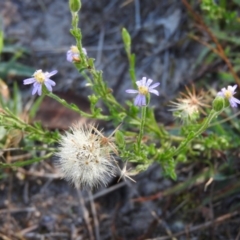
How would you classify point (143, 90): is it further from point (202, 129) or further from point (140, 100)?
point (202, 129)

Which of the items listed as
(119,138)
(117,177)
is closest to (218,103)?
(119,138)

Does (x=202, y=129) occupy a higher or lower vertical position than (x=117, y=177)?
lower

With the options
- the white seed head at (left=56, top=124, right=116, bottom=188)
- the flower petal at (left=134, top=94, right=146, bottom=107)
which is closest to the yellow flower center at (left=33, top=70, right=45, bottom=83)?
the white seed head at (left=56, top=124, right=116, bottom=188)

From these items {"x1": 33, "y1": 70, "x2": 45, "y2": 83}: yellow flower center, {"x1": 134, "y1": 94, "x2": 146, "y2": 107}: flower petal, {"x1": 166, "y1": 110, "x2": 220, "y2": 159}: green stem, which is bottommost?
{"x1": 166, "y1": 110, "x2": 220, "y2": 159}: green stem

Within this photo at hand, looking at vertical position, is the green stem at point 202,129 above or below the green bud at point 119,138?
below

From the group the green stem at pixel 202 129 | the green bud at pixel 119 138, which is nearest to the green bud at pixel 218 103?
the green stem at pixel 202 129

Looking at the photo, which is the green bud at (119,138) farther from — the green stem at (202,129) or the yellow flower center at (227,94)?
the yellow flower center at (227,94)

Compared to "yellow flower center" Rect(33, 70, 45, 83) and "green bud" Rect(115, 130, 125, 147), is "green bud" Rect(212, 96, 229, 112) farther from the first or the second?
"yellow flower center" Rect(33, 70, 45, 83)

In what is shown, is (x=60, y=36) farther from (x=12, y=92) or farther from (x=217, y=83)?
(x=217, y=83)

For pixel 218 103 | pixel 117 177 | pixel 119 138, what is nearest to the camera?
pixel 218 103

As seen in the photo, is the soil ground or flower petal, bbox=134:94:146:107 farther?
the soil ground

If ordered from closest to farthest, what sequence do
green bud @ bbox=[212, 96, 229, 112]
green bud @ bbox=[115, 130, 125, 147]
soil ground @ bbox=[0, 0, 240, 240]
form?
green bud @ bbox=[212, 96, 229, 112] → green bud @ bbox=[115, 130, 125, 147] → soil ground @ bbox=[0, 0, 240, 240]

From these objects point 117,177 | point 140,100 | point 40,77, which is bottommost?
point 140,100
